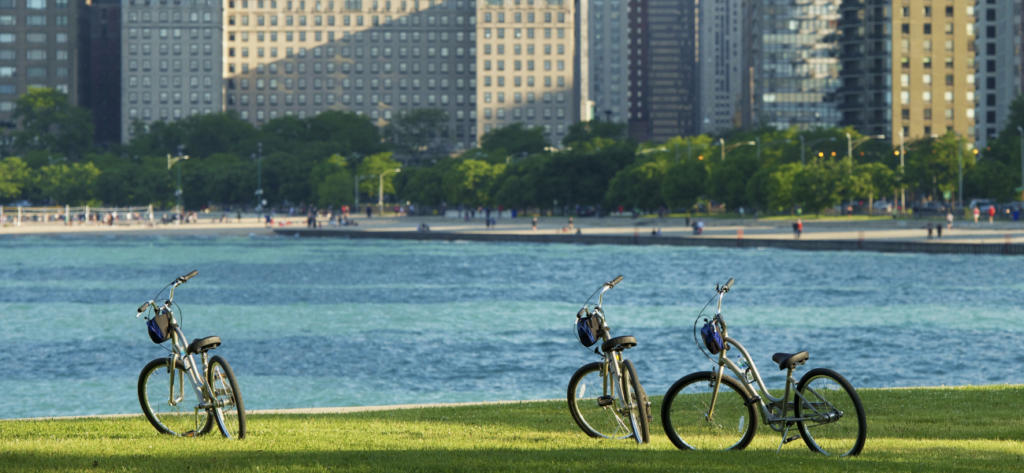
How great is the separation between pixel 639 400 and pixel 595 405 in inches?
44.2

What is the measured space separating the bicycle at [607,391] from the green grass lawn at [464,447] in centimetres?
22

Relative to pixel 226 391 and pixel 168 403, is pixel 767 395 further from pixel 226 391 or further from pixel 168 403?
pixel 168 403

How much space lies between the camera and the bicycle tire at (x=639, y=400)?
1157 cm

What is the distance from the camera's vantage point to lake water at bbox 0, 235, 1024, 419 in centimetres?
3306

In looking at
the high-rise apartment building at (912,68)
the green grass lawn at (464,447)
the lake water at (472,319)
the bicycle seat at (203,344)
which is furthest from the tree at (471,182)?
the bicycle seat at (203,344)

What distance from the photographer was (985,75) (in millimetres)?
194375

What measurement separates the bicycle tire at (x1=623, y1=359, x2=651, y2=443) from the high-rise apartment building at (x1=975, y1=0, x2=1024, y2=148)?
19018 cm

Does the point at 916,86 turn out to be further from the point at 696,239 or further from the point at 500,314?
the point at 500,314

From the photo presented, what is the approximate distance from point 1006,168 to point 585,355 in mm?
86065

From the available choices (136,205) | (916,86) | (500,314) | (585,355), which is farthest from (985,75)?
(585,355)

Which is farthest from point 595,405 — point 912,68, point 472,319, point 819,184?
point 912,68

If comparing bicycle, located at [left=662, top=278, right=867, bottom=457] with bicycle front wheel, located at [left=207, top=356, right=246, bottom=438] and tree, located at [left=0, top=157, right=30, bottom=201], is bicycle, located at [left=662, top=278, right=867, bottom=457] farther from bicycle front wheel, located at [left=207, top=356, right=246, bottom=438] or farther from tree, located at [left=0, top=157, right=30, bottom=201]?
tree, located at [left=0, top=157, right=30, bottom=201]

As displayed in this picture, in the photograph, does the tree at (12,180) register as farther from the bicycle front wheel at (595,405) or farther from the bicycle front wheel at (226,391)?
the bicycle front wheel at (595,405)

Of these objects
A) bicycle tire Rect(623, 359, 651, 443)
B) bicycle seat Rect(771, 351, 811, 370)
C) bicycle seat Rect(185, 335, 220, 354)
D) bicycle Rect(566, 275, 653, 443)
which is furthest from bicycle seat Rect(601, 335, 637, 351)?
bicycle seat Rect(185, 335, 220, 354)
